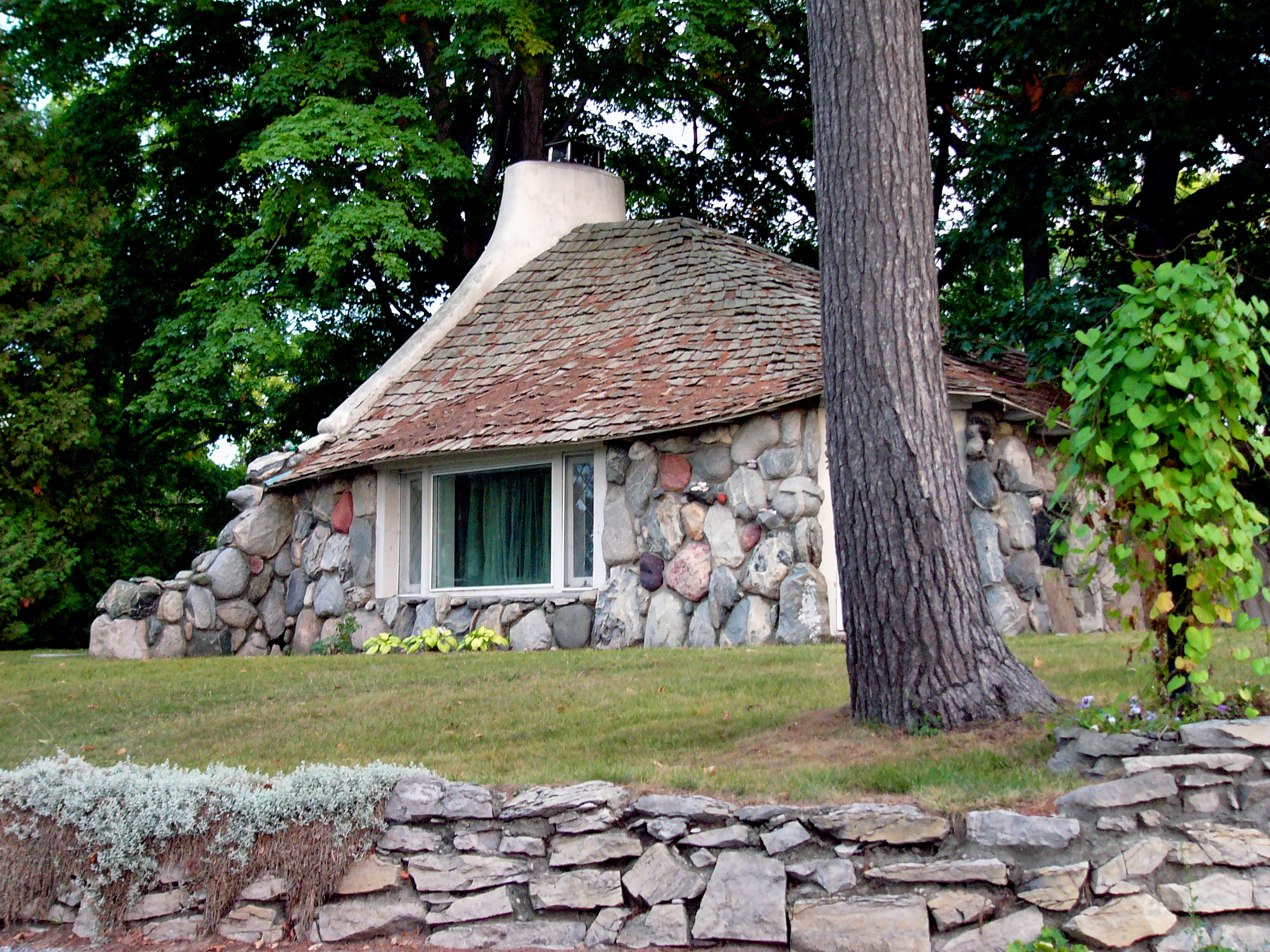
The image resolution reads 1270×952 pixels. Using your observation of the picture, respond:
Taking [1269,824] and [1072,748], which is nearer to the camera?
[1269,824]

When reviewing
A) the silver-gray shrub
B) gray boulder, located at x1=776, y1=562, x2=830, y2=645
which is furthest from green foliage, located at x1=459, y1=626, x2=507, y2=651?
the silver-gray shrub

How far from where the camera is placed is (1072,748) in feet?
16.0

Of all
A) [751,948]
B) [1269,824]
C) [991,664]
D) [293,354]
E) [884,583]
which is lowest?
[751,948]

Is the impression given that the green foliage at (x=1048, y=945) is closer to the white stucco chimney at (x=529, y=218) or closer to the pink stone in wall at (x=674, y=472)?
the pink stone in wall at (x=674, y=472)

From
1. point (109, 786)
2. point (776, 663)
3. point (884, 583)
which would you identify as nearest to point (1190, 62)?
point (776, 663)

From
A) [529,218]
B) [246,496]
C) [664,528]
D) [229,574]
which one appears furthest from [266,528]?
[529,218]

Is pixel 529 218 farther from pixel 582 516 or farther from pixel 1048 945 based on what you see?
pixel 1048 945

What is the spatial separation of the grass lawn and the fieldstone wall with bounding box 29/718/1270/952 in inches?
8.8

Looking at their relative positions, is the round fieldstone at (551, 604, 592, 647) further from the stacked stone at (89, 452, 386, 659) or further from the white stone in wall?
the stacked stone at (89, 452, 386, 659)

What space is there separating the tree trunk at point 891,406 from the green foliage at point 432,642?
6146 mm

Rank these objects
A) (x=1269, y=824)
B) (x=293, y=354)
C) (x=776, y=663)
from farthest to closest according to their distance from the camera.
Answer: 1. (x=293, y=354)
2. (x=776, y=663)
3. (x=1269, y=824)

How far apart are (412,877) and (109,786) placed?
1.45 meters

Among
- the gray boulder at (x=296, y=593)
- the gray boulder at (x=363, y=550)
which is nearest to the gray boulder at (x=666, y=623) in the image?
the gray boulder at (x=363, y=550)

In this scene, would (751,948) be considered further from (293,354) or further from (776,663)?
→ (293,354)
